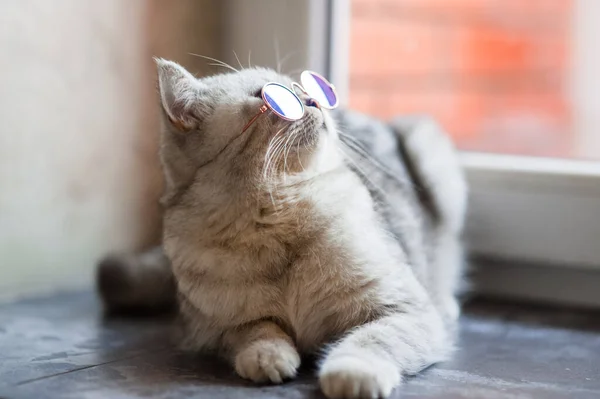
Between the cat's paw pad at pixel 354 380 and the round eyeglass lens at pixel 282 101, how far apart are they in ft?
1.37

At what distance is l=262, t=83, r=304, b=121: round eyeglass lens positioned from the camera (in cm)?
136

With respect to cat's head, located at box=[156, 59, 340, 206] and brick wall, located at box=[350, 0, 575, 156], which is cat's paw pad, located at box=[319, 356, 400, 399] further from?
brick wall, located at box=[350, 0, 575, 156]

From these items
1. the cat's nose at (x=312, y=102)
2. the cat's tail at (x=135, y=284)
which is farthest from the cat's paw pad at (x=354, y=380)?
the cat's tail at (x=135, y=284)

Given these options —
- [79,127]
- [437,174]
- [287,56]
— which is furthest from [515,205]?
[79,127]

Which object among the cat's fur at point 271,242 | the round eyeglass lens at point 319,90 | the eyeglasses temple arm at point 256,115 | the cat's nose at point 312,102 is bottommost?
the cat's fur at point 271,242

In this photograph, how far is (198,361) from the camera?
1439 millimetres

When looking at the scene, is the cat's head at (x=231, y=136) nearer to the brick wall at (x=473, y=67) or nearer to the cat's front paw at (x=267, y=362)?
the cat's front paw at (x=267, y=362)

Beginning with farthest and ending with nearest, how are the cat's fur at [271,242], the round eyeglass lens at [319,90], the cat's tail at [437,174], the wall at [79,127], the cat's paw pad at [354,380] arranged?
the cat's tail at [437,174] < the wall at [79,127] < the round eyeglass lens at [319,90] < the cat's fur at [271,242] < the cat's paw pad at [354,380]

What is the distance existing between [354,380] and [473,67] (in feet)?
3.65

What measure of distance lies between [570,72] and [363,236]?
813mm

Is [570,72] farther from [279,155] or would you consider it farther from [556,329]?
[279,155]

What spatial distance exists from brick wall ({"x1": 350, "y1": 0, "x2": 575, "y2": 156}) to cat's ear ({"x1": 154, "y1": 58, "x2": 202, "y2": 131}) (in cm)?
78

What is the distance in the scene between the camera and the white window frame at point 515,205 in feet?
6.00

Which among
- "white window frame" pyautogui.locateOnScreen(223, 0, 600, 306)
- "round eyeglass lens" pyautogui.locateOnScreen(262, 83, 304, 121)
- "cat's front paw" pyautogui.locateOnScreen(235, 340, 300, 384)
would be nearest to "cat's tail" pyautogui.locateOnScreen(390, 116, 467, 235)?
"white window frame" pyautogui.locateOnScreen(223, 0, 600, 306)
